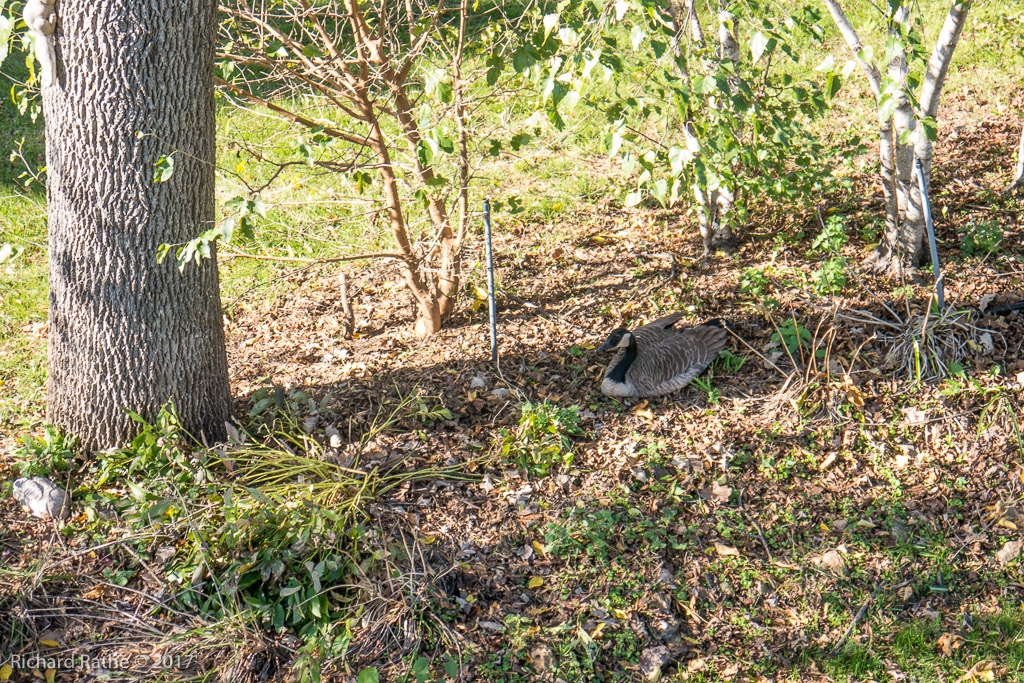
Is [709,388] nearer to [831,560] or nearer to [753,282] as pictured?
[753,282]

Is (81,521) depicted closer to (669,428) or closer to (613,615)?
(613,615)

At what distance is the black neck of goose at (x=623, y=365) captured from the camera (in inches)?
171

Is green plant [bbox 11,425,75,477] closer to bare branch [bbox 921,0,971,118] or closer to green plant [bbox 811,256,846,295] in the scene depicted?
green plant [bbox 811,256,846,295]

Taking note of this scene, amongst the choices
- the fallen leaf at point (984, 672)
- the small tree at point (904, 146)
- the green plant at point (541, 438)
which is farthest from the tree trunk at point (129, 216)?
the fallen leaf at point (984, 672)

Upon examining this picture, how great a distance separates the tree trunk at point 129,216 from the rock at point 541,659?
6.66 ft

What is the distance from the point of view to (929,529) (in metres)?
3.65

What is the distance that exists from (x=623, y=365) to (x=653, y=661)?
1685 millimetres

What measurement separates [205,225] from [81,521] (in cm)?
149

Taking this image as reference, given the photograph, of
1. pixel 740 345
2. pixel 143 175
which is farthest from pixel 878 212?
pixel 143 175

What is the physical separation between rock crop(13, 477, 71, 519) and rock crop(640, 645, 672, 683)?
2.68 metres

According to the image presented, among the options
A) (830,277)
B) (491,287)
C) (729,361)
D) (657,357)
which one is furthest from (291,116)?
(830,277)

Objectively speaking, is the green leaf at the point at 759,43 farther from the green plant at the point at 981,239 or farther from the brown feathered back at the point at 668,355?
the green plant at the point at 981,239

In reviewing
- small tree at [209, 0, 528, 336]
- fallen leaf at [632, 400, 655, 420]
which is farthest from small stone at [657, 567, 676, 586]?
small tree at [209, 0, 528, 336]

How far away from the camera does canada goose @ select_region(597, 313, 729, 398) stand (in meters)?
4.36
